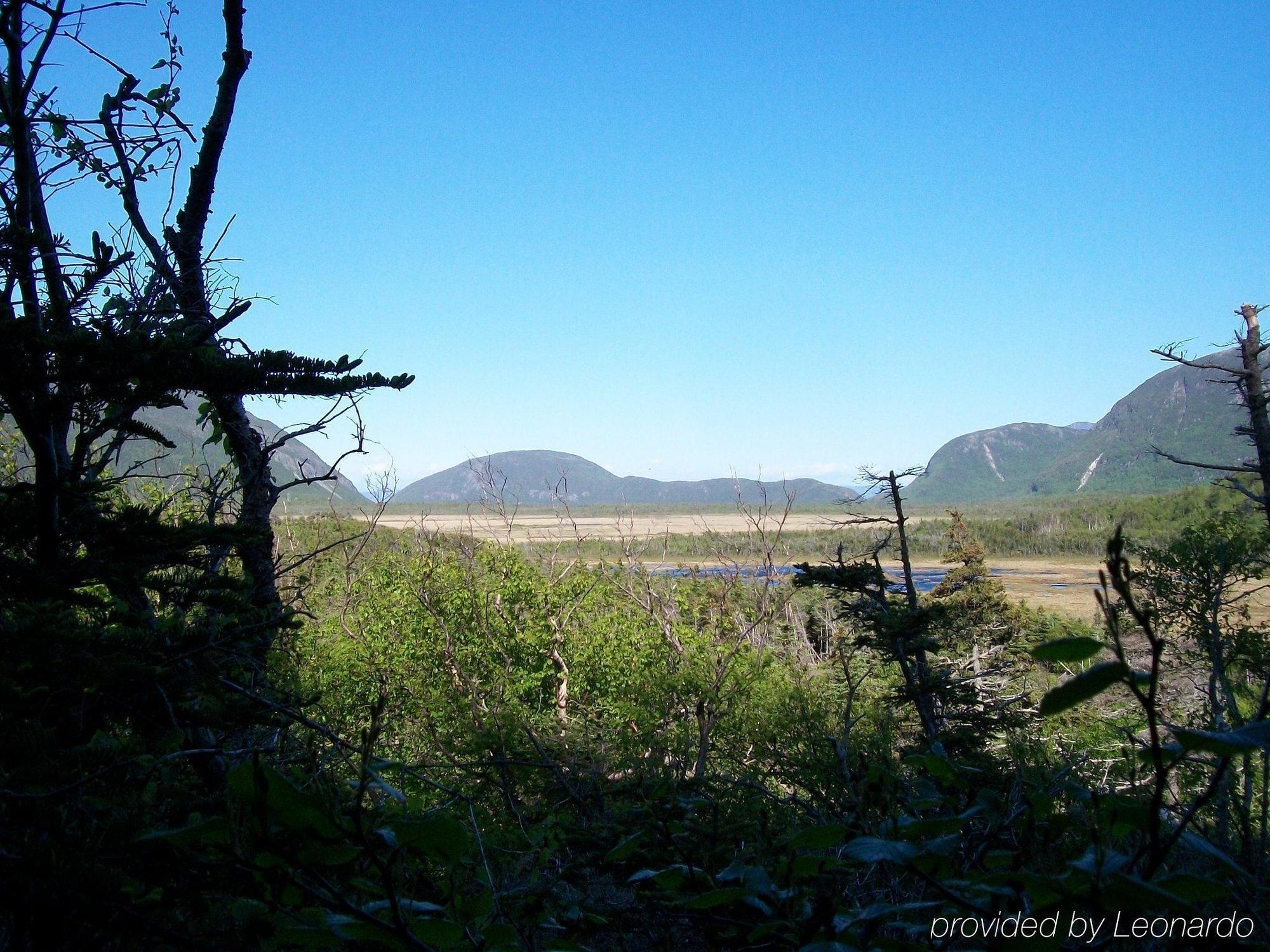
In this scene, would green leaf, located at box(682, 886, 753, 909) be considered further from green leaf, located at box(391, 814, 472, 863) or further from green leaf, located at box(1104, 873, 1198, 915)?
green leaf, located at box(1104, 873, 1198, 915)

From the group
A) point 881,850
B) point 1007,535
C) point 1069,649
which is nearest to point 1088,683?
point 1069,649

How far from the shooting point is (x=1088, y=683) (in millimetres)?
537

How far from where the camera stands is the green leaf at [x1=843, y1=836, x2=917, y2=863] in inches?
30.2

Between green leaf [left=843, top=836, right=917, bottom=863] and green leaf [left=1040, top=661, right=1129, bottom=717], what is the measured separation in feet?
0.94

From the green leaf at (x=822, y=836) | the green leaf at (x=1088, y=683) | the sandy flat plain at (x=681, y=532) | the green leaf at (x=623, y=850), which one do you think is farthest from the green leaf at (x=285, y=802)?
the sandy flat plain at (x=681, y=532)

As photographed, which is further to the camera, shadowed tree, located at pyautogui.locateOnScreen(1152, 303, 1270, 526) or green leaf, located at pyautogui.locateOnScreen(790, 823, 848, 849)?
shadowed tree, located at pyautogui.locateOnScreen(1152, 303, 1270, 526)

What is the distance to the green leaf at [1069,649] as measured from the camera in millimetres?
566

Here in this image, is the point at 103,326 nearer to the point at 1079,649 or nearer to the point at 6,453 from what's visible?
the point at 1079,649

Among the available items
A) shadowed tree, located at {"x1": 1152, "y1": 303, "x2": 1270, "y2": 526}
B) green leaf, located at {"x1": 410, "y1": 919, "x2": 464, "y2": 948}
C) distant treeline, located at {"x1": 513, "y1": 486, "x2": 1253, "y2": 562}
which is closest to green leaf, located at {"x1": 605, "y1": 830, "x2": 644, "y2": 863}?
green leaf, located at {"x1": 410, "y1": 919, "x2": 464, "y2": 948}

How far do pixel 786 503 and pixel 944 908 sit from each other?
15.8 meters

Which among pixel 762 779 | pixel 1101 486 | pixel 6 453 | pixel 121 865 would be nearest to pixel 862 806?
pixel 121 865

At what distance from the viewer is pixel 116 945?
1.21 metres

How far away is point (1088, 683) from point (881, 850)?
1.13 ft

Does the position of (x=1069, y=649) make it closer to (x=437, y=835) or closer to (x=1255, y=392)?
(x=437, y=835)
